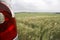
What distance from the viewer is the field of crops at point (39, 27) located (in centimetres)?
764

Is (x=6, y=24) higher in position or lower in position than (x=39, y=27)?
higher

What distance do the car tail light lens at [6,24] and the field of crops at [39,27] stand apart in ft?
14.3

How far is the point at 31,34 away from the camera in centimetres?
791

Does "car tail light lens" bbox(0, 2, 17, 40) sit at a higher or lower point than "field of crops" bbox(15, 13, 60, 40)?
higher

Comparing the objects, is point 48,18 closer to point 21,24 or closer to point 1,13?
point 21,24

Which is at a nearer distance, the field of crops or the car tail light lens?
the car tail light lens

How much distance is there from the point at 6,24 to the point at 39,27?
17.9 feet

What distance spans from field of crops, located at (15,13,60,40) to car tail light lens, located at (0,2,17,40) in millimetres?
4369

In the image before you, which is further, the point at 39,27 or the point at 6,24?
the point at 39,27

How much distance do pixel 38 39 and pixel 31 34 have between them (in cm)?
25

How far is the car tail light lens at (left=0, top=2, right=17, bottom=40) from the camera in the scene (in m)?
2.84

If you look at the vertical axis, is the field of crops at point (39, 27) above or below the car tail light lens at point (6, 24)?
below

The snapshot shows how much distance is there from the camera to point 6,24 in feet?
9.41

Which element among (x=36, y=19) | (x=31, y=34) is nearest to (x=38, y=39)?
(x=31, y=34)
